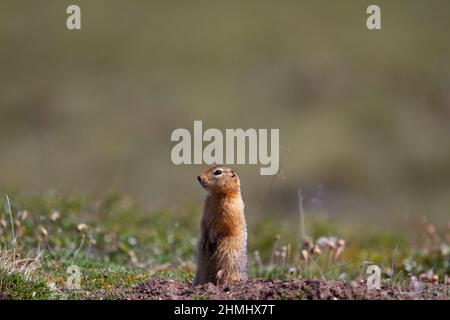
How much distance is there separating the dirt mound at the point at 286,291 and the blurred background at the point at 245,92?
58.0 feet

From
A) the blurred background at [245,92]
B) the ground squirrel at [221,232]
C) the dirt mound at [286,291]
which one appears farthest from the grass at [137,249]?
the blurred background at [245,92]

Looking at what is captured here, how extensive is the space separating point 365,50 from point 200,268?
121 ft

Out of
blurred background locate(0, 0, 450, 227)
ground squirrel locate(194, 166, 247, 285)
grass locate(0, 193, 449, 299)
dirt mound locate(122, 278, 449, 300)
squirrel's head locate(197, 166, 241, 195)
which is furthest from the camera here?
blurred background locate(0, 0, 450, 227)

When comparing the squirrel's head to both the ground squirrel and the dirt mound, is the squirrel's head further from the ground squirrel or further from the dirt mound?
the dirt mound

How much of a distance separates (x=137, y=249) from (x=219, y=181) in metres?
4.19

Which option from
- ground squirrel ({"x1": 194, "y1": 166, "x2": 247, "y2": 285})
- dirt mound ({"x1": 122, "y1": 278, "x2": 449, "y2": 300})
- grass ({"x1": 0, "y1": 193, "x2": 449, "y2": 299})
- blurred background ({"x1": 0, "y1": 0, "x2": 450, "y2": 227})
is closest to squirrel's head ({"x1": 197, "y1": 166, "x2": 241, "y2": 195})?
ground squirrel ({"x1": 194, "y1": 166, "x2": 247, "y2": 285})

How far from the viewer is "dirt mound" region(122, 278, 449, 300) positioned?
9805mm

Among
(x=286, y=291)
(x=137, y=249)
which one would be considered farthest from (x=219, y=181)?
(x=137, y=249)

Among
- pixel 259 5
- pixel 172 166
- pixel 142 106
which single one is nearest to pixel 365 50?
pixel 259 5

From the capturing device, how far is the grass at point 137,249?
11.4m

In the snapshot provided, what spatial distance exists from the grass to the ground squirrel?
37.7 inches

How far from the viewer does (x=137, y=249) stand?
49.3 ft

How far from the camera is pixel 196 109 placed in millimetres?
40031
